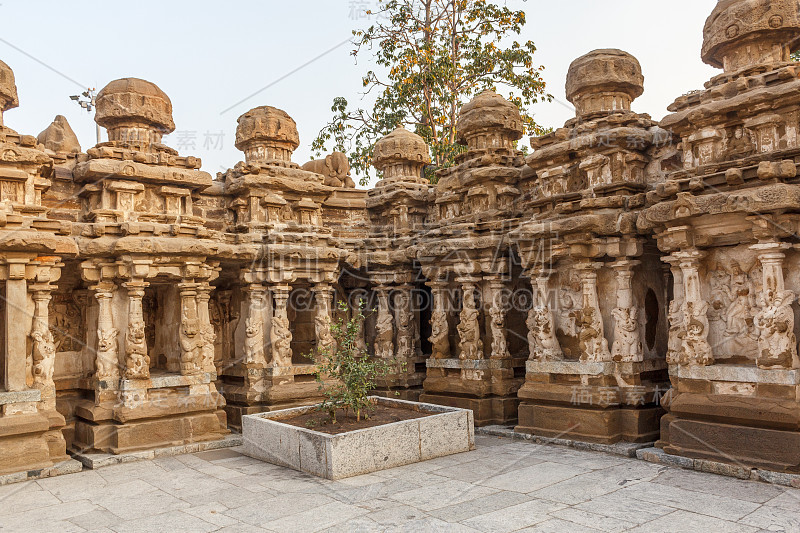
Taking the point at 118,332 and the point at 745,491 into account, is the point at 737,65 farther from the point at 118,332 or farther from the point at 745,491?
the point at 118,332

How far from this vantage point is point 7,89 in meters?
8.61

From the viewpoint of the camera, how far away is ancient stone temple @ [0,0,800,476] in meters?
7.08

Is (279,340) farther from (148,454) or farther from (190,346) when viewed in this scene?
(148,454)

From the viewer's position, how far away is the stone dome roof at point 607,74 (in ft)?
29.2

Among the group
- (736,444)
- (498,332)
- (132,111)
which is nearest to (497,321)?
(498,332)

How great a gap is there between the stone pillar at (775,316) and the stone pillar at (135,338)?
302 inches

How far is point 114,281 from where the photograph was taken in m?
8.74

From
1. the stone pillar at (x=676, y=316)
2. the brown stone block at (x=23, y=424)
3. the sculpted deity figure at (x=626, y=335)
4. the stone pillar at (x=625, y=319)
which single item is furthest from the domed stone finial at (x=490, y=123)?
the brown stone block at (x=23, y=424)

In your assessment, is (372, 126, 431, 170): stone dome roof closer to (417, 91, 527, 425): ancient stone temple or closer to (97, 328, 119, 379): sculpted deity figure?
(417, 91, 527, 425): ancient stone temple

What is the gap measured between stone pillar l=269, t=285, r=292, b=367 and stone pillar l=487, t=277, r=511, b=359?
10.9ft

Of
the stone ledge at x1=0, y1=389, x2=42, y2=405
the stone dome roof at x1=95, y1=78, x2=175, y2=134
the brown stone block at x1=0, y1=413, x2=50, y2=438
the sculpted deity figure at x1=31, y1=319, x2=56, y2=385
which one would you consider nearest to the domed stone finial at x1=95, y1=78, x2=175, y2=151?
the stone dome roof at x1=95, y1=78, x2=175, y2=134

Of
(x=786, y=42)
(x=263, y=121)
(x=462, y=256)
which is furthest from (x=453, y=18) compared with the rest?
(x=786, y=42)

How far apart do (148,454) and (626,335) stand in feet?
21.4

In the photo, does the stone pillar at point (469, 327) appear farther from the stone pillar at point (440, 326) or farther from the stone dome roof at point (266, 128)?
the stone dome roof at point (266, 128)
